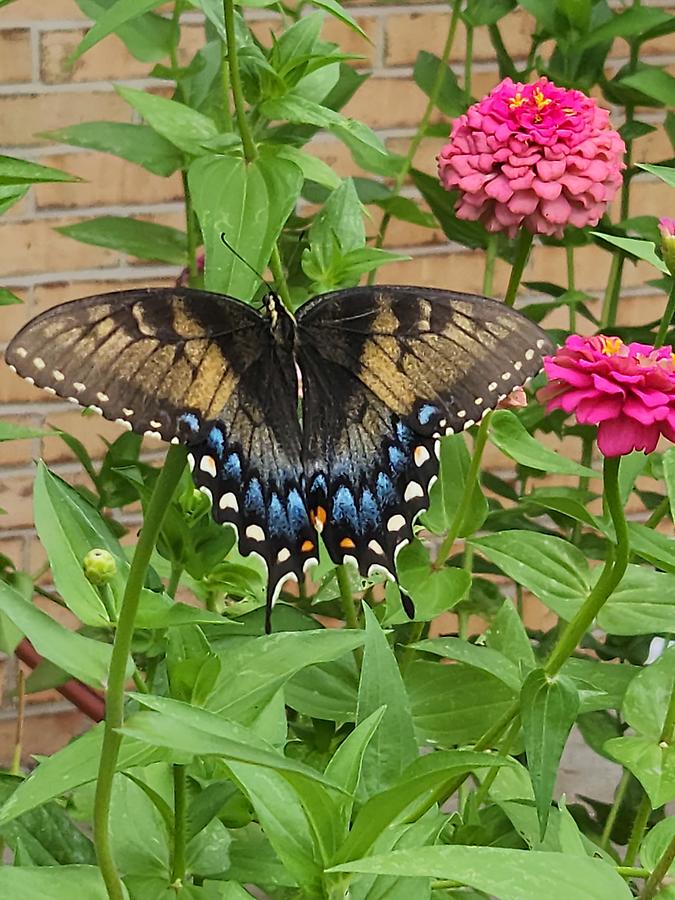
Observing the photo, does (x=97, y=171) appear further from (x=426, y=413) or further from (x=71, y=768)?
(x=71, y=768)

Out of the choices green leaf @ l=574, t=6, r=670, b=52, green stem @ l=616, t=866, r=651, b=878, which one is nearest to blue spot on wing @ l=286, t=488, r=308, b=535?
green stem @ l=616, t=866, r=651, b=878

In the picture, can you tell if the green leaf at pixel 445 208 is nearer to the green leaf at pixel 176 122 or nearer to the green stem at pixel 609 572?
the green leaf at pixel 176 122

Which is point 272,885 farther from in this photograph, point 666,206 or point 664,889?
point 666,206

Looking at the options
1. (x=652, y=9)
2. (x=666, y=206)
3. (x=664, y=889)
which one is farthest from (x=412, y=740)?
(x=666, y=206)

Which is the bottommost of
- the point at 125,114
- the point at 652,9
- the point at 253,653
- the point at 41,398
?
the point at 41,398

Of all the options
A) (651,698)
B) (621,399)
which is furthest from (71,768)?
(651,698)
